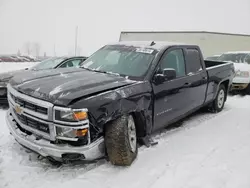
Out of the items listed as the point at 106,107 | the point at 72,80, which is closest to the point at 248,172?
the point at 106,107

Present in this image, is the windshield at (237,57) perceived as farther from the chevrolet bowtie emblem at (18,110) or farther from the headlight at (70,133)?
the chevrolet bowtie emblem at (18,110)

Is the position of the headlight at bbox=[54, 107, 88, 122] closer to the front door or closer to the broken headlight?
the broken headlight

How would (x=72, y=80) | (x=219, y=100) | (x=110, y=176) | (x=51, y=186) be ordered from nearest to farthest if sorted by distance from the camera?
(x=51, y=186) → (x=110, y=176) → (x=72, y=80) → (x=219, y=100)

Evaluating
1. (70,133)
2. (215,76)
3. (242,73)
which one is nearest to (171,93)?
(70,133)

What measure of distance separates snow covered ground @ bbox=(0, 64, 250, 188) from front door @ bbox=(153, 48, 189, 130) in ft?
1.51

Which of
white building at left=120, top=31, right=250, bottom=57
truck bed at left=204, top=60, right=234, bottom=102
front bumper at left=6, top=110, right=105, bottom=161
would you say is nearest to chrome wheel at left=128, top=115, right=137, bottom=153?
front bumper at left=6, top=110, right=105, bottom=161

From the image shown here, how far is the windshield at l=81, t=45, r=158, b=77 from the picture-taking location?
14.0ft

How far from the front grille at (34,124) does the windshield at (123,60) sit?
60.2 inches

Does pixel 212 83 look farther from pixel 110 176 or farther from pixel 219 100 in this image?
pixel 110 176

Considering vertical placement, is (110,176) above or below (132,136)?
below

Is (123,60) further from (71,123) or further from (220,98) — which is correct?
(220,98)

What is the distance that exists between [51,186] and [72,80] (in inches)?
54.6

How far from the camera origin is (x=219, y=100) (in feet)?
22.1

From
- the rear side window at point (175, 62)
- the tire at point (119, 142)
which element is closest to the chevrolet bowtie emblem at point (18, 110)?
the tire at point (119, 142)
